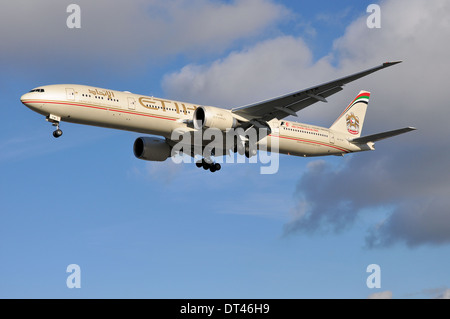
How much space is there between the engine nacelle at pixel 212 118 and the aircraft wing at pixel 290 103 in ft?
4.49

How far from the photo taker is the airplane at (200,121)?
41.2m

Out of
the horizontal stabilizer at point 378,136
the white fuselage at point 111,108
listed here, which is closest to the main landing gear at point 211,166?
the white fuselage at point 111,108

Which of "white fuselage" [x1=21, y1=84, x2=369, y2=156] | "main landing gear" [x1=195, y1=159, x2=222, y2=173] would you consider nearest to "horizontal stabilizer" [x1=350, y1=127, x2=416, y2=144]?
"white fuselage" [x1=21, y1=84, x2=369, y2=156]

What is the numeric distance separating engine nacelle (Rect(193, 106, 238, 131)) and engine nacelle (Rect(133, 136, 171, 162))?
21.3ft

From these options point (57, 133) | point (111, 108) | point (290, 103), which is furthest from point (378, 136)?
point (57, 133)

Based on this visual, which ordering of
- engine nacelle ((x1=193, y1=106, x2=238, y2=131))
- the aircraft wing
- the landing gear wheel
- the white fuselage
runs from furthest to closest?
engine nacelle ((x1=193, y1=106, x2=238, y2=131)), the aircraft wing, the landing gear wheel, the white fuselage

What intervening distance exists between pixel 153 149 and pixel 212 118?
7647 millimetres

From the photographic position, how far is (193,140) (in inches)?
1821

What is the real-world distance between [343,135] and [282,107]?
9954 mm

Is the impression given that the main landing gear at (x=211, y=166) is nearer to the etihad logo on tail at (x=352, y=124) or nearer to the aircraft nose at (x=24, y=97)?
the etihad logo on tail at (x=352, y=124)

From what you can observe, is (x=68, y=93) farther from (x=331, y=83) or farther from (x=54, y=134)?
(x=331, y=83)

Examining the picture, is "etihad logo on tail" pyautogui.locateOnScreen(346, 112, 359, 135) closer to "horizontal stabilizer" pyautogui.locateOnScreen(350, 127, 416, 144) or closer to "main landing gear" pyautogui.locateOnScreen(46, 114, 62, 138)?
"horizontal stabilizer" pyautogui.locateOnScreen(350, 127, 416, 144)

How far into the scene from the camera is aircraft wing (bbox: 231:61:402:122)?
136 feet
